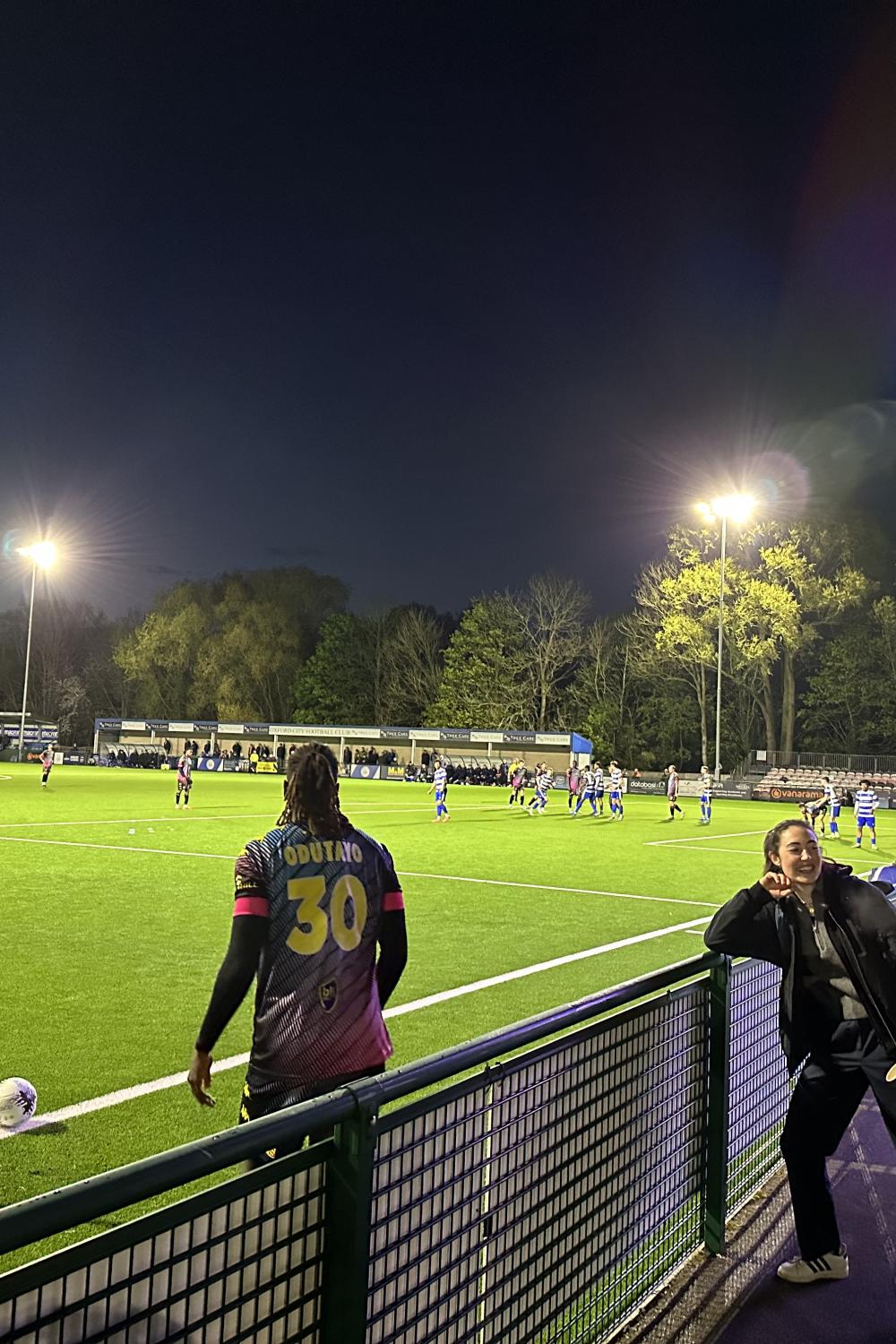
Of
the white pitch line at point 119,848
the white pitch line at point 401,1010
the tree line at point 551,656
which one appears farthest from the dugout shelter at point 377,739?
the white pitch line at point 401,1010

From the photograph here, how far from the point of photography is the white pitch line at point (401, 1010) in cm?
579

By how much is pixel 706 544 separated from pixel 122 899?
52.8 meters

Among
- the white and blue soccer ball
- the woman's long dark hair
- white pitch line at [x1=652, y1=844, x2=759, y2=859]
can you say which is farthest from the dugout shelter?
Result: the woman's long dark hair

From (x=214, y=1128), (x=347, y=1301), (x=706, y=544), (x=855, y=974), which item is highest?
(x=706, y=544)

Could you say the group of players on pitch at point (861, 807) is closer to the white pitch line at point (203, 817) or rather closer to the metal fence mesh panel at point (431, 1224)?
the white pitch line at point (203, 817)

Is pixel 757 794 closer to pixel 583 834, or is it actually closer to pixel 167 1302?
pixel 583 834

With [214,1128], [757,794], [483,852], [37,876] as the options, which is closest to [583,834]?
[483,852]

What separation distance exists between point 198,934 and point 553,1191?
29.1 ft

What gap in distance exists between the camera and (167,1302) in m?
2.01

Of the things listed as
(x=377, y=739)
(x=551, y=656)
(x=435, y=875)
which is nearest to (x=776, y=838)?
(x=435, y=875)

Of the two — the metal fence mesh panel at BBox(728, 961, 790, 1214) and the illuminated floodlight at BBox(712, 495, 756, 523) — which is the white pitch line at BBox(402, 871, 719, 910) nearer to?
the metal fence mesh panel at BBox(728, 961, 790, 1214)

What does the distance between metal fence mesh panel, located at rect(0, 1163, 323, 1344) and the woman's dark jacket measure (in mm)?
2381

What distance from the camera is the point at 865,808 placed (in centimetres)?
2484

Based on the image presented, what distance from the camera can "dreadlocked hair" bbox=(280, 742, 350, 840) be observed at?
12.2 ft
